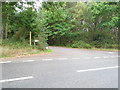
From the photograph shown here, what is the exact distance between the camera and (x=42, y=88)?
2.82m

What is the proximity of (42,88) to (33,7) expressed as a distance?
766 centimetres

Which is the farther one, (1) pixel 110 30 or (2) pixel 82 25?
(2) pixel 82 25

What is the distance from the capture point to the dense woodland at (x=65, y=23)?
30.3 ft

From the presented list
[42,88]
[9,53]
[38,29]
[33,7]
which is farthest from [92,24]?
[42,88]

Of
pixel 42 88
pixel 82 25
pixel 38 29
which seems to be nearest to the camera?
pixel 42 88

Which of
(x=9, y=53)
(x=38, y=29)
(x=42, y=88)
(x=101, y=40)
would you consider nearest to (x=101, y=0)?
(x=101, y=40)

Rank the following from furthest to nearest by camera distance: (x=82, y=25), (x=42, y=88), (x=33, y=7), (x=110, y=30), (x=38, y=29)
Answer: (x=82, y=25) < (x=110, y=30) < (x=38, y=29) < (x=33, y=7) < (x=42, y=88)

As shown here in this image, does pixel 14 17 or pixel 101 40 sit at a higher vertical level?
pixel 14 17

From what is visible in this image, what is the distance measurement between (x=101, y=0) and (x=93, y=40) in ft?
21.5

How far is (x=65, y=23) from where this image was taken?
2109 centimetres

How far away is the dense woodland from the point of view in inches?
364

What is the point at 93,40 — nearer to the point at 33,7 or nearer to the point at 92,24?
the point at 92,24

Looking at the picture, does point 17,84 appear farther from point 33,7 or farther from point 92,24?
point 92,24

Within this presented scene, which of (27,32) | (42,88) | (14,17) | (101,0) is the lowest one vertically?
(42,88)
